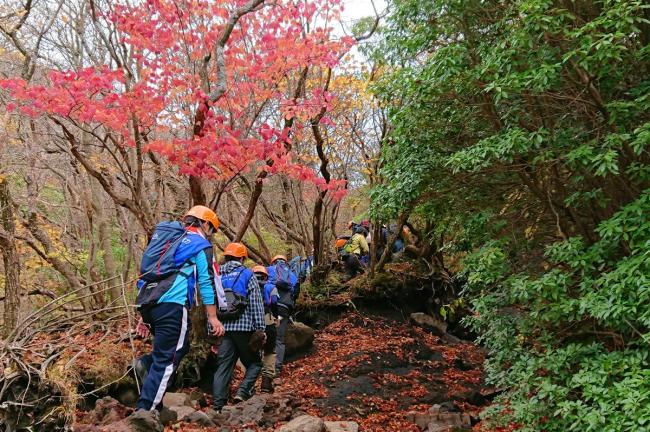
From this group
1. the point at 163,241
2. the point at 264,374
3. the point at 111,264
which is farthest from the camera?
the point at 111,264

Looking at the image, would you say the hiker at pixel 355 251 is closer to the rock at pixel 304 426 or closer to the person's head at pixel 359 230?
the person's head at pixel 359 230

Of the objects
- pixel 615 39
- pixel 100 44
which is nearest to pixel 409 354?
pixel 615 39

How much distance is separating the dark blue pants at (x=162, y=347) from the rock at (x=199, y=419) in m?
0.50

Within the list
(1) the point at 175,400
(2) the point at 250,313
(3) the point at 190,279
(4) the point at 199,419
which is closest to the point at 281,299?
(2) the point at 250,313

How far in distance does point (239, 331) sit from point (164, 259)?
2164 mm

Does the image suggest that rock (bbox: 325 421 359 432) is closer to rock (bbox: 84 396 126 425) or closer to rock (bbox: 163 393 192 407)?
rock (bbox: 163 393 192 407)

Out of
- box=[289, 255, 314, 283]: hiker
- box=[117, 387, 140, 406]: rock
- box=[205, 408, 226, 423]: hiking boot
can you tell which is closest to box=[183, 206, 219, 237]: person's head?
box=[205, 408, 226, 423]: hiking boot

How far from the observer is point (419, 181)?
17.9 ft

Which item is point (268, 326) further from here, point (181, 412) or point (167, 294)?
point (167, 294)

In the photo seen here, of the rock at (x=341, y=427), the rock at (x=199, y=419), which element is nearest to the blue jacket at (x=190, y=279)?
the rock at (x=199, y=419)

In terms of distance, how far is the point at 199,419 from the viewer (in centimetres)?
495

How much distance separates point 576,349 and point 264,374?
16.2 ft

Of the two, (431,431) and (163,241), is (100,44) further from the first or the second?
(431,431)

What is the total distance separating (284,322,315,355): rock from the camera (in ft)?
33.9
